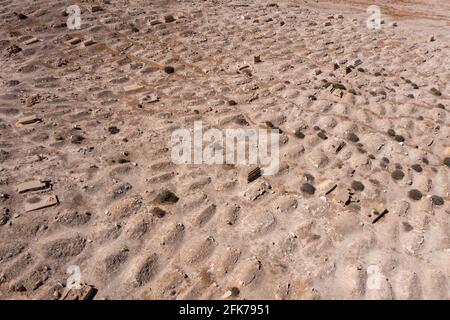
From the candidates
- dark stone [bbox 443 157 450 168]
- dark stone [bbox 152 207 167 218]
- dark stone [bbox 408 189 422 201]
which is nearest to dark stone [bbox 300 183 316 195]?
dark stone [bbox 408 189 422 201]

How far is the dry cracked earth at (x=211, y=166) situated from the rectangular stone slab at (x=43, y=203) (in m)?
0.07

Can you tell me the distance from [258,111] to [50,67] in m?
15.6

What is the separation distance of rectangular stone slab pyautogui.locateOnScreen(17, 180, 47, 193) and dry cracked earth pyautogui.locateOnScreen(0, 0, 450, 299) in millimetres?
113

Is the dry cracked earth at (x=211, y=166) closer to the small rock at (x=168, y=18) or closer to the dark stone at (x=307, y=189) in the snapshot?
the dark stone at (x=307, y=189)

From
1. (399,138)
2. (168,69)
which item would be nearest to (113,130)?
(168,69)

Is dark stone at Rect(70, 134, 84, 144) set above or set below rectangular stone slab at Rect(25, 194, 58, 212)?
above

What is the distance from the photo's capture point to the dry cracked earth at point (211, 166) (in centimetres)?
1620

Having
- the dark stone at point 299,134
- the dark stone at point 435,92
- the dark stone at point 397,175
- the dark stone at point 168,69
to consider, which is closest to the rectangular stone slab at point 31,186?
the dark stone at point 168,69

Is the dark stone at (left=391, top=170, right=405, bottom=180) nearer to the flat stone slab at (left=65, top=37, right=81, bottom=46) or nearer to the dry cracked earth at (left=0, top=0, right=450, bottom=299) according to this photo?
the dry cracked earth at (left=0, top=0, right=450, bottom=299)

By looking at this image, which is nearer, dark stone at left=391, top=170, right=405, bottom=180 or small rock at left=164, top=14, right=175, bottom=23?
dark stone at left=391, top=170, right=405, bottom=180

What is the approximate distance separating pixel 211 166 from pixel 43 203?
8.53 m

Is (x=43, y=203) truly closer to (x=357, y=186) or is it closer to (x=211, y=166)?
(x=211, y=166)

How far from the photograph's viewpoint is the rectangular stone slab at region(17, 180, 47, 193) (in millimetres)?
17922
